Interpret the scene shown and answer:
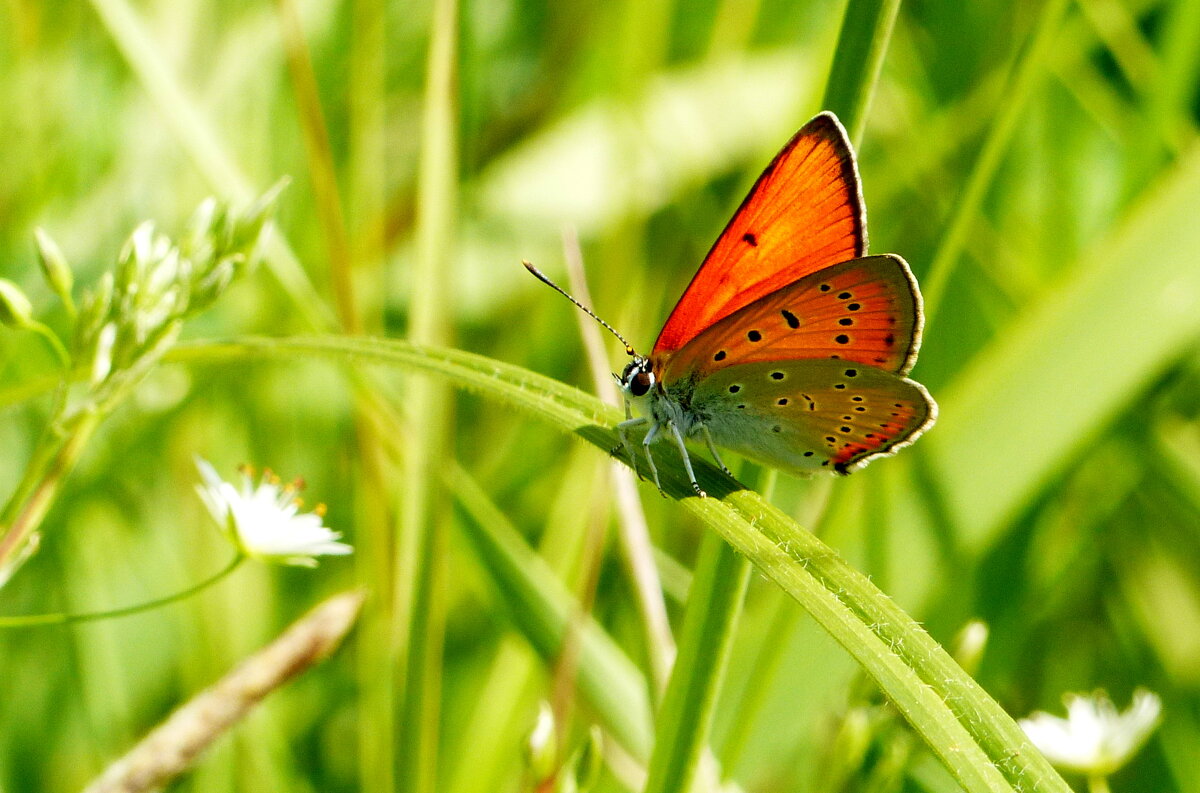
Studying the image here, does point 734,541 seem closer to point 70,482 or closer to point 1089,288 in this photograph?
point 1089,288

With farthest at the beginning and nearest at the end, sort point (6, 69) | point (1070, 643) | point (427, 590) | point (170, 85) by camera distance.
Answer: point (6, 69)
point (1070, 643)
point (170, 85)
point (427, 590)

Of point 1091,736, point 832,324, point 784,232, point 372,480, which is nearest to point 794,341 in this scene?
point 832,324

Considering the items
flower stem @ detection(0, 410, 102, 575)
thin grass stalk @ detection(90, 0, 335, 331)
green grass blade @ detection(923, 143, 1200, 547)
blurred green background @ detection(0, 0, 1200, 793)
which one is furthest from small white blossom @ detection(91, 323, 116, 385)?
green grass blade @ detection(923, 143, 1200, 547)

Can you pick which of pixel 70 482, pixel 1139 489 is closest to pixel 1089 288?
pixel 1139 489

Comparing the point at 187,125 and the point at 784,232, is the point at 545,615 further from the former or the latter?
the point at 187,125

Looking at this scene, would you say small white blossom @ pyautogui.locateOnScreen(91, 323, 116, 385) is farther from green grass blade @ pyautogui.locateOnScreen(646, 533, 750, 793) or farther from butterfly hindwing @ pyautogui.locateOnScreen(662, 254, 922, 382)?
butterfly hindwing @ pyautogui.locateOnScreen(662, 254, 922, 382)

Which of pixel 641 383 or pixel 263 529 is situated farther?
pixel 641 383

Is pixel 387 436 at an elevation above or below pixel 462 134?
below
